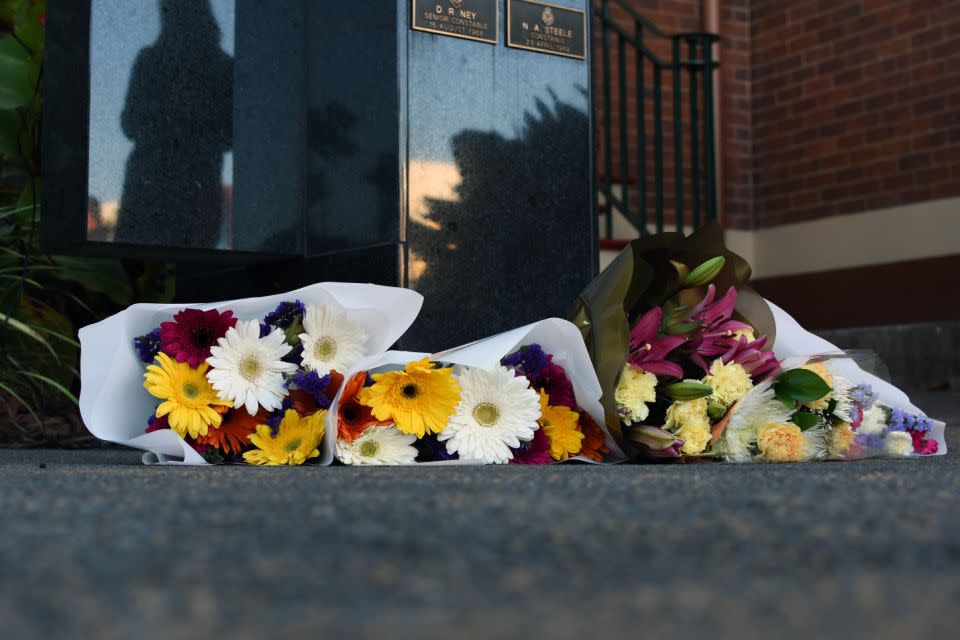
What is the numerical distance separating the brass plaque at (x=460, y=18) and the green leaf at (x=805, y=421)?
124 centimetres

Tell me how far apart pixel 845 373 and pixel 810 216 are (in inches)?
179

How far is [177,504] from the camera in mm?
1184

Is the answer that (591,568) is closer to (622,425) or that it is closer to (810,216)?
(622,425)

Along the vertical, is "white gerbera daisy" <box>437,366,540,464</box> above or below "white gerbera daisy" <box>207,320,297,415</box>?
below

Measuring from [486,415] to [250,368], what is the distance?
1.31ft

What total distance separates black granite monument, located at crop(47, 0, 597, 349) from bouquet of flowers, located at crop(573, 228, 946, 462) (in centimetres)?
70

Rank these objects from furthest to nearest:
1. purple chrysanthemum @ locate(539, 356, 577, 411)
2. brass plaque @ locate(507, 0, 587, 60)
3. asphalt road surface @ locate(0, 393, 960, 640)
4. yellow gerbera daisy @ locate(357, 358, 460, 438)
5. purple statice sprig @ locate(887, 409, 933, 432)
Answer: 1. brass plaque @ locate(507, 0, 587, 60)
2. purple statice sprig @ locate(887, 409, 933, 432)
3. purple chrysanthemum @ locate(539, 356, 577, 411)
4. yellow gerbera daisy @ locate(357, 358, 460, 438)
5. asphalt road surface @ locate(0, 393, 960, 640)

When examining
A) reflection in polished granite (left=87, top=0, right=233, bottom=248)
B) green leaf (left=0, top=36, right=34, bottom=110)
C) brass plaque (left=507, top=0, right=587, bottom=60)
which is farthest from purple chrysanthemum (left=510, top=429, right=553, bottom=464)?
green leaf (left=0, top=36, right=34, bottom=110)

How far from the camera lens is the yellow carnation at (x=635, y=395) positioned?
2078mm

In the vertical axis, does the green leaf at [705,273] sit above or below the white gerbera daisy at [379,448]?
above

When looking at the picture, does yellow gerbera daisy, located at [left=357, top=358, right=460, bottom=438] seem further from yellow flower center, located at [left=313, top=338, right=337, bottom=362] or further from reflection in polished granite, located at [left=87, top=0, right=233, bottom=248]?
reflection in polished granite, located at [left=87, top=0, right=233, bottom=248]

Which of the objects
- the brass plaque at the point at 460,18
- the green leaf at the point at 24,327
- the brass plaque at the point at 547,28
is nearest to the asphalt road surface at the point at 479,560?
the green leaf at the point at 24,327

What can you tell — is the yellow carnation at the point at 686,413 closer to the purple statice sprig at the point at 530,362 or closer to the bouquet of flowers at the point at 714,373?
the bouquet of flowers at the point at 714,373

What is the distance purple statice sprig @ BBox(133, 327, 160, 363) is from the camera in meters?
2.12
